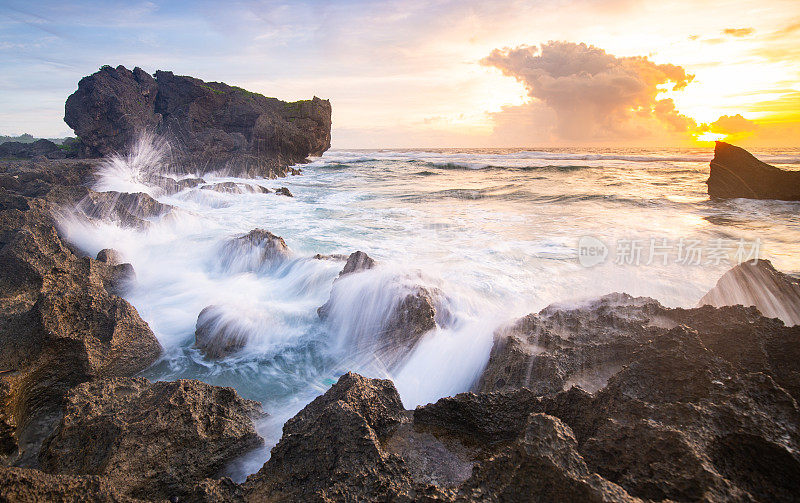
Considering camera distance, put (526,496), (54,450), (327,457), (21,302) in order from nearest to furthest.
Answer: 1. (526,496)
2. (327,457)
3. (54,450)
4. (21,302)

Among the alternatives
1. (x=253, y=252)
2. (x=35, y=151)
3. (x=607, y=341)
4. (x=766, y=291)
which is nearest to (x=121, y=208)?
(x=253, y=252)

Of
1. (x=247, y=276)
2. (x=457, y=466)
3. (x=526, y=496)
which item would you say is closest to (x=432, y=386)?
(x=457, y=466)

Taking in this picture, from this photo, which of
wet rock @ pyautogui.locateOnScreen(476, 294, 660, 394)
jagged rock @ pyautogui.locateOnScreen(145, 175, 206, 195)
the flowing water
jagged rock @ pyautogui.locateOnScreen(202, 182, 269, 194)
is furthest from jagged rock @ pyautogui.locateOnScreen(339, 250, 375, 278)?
jagged rock @ pyautogui.locateOnScreen(145, 175, 206, 195)

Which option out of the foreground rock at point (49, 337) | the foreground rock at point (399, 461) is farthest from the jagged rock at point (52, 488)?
the foreground rock at point (49, 337)

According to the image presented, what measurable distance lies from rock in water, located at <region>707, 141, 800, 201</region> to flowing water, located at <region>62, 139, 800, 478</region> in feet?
1.82

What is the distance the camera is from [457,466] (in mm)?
2254

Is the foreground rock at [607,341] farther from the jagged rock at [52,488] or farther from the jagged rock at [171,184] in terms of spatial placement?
the jagged rock at [171,184]

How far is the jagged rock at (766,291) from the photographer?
3.83 meters

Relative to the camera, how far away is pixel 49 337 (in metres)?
3.60

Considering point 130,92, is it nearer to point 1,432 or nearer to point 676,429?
point 1,432

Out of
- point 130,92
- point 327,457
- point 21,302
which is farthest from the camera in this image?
point 130,92

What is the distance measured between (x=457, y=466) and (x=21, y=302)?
520cm

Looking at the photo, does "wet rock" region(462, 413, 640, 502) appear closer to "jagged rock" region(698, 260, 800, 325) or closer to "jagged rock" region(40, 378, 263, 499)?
"jagged rock" region(40, 378, 263, 499)

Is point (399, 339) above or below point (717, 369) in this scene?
below
